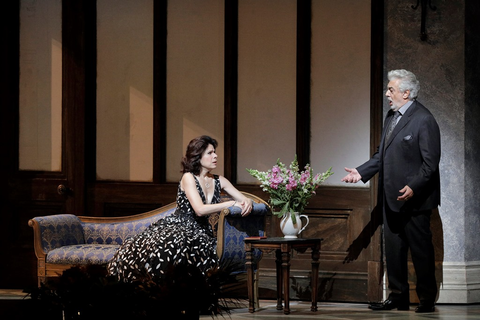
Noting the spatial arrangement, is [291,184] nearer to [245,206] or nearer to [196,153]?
[245,206]

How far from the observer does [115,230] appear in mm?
5820

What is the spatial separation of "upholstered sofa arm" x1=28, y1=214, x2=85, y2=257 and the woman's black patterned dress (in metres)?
0.63

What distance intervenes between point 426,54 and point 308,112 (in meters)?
0.98

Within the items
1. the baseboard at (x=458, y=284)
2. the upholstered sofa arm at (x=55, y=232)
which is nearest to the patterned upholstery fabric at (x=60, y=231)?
the upholstered sofa arm at (x=55, y=232)

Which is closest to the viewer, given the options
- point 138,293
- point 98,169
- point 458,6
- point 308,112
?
point 138,293

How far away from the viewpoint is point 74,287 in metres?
2.21

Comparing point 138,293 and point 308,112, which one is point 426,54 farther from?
point 138,293

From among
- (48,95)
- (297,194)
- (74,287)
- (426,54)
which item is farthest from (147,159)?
(74,287)

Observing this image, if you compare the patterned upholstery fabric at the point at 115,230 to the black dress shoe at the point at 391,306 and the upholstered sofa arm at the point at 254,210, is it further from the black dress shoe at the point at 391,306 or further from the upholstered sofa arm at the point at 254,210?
the black dress shoe at the point at 391,306

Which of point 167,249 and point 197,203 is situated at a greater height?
point 197,203

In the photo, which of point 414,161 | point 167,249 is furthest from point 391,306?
point 167,249

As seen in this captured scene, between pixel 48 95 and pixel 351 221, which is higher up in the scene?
pixel 48 95

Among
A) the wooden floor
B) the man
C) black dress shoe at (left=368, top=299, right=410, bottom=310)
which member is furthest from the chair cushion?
black dress shoe at (left=368, top=299, right=410, bottom=310)

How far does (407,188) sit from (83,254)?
7.44 ft
